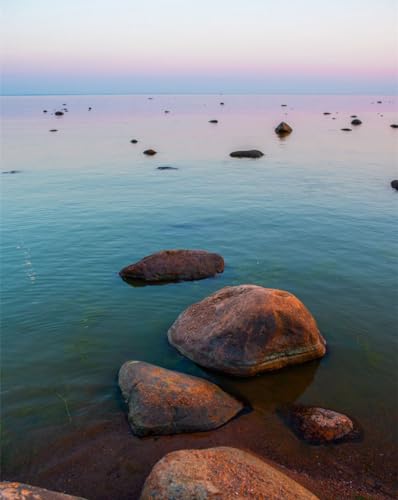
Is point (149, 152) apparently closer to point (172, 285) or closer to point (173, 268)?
point (173, 268)

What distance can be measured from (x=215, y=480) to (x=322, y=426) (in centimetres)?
384

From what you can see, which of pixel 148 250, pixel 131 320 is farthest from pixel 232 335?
pixel 148 250

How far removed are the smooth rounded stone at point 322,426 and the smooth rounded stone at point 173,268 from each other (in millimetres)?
9441

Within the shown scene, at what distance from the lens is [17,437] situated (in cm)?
1066

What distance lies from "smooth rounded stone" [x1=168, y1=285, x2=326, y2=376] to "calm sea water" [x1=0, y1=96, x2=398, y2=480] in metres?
0.41

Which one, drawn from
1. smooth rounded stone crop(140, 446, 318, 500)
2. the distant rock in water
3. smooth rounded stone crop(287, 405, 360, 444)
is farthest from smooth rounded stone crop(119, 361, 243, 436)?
the distant rock in water

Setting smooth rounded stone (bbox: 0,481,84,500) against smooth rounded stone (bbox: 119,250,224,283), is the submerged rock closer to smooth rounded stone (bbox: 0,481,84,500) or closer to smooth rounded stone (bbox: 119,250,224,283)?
smooth rounded stone (bbox: 119,250,224,283)

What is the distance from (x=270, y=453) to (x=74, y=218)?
23.4m

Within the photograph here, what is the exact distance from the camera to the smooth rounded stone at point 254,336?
1270 centimetres

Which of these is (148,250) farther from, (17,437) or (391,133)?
(391,133)

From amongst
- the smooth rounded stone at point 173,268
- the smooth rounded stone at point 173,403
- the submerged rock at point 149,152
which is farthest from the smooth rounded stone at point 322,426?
the submerged rock at point 149,152

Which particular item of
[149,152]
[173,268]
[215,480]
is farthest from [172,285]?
[149,152]

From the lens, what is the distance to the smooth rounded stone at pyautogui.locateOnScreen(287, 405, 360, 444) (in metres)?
10.4

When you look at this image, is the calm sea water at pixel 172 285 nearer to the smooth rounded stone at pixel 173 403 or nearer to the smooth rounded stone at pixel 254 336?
the smooth rounded stone at pixel 254 336
